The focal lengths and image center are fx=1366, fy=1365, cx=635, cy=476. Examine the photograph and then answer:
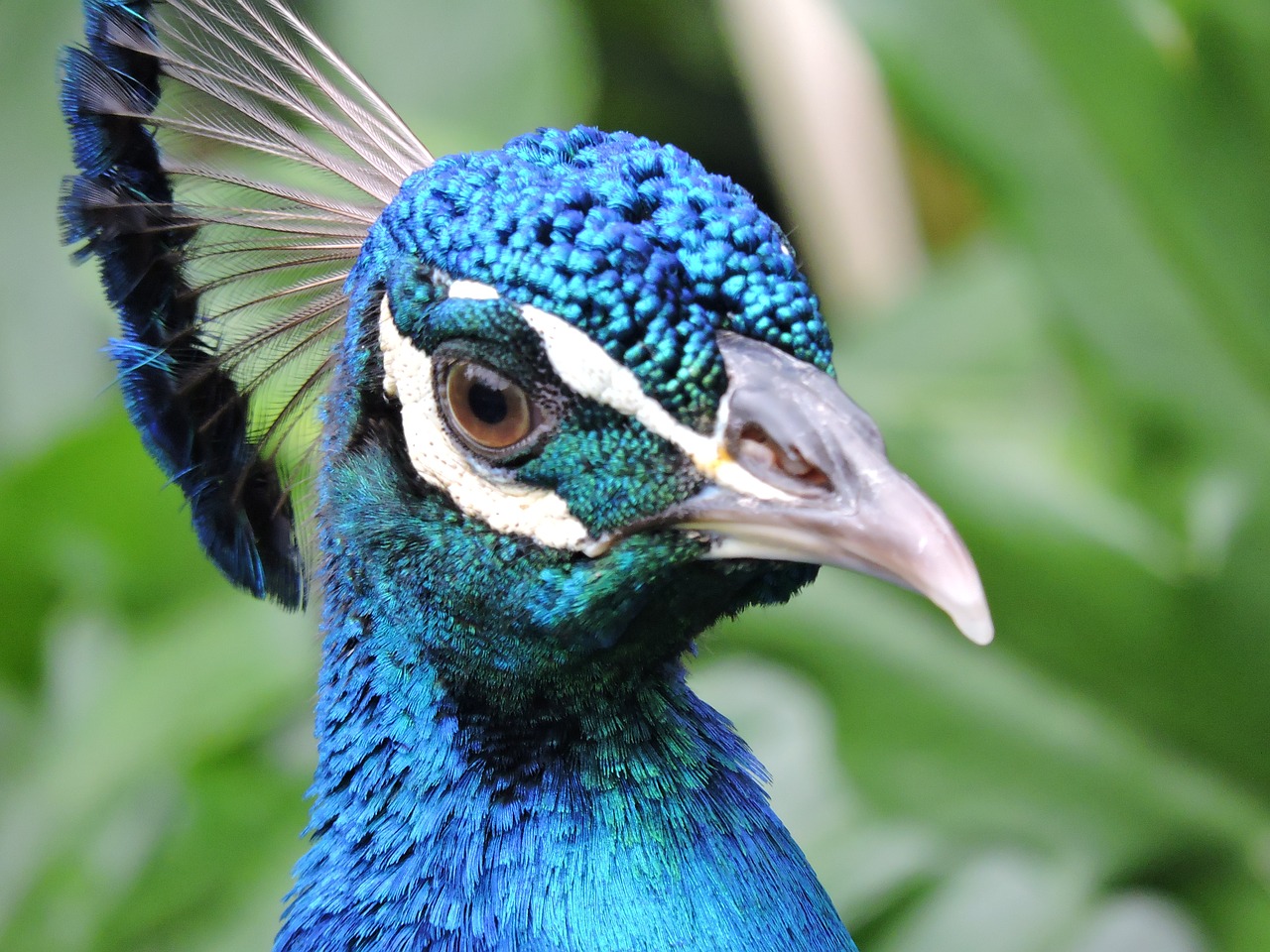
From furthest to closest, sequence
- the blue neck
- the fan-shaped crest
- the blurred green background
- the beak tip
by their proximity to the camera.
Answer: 1. the blurred green background
2. the fan-shaped crest
3. the blue neck
4. the beak tip

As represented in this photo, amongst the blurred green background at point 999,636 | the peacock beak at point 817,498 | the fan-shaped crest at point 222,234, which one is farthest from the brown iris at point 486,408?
the blurred green background at point 999,636

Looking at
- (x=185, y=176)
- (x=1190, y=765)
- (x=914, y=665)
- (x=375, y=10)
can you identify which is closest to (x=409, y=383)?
(x=185, y=176)

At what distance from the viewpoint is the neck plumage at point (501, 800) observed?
2.67ft

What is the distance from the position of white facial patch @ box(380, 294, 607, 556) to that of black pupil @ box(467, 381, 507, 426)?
3 cm

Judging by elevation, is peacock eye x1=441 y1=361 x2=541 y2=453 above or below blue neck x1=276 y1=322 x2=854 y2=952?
above

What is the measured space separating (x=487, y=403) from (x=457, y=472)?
5cm

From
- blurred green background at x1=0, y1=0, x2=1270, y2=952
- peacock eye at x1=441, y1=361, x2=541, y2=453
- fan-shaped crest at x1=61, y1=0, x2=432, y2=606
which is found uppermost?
fan-shaped crest at x1=61, y1=0, x2=432, y2=606

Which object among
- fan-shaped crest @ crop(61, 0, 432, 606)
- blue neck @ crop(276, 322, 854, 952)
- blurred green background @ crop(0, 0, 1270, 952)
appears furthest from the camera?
blurred green background @ crop(0, 0, 1270, 952)

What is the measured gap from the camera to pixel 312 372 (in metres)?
0.98

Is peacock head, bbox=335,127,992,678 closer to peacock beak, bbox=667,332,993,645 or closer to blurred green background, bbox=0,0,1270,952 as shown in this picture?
peacock beak, bbox=667,332,993,645

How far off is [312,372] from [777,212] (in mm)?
2735

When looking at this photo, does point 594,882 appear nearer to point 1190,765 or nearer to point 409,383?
point 409,383

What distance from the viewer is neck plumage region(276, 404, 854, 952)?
812mm

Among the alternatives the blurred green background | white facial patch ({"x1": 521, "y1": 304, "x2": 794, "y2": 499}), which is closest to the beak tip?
white facial patch ({"x1": 521, "y1": 304, "x2": 794, "y2": 499})
